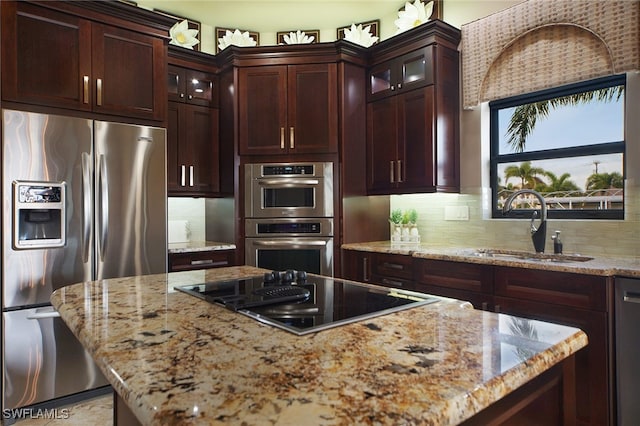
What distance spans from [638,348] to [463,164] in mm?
1703

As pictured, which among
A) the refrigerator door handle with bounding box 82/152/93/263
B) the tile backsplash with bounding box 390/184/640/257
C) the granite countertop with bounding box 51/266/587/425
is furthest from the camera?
the refrigerator door handle with bounding box 82/152/93/263

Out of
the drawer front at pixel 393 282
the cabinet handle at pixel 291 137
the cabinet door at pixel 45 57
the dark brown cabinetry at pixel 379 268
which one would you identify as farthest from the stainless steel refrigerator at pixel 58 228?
the drawer front at pixel 393 282

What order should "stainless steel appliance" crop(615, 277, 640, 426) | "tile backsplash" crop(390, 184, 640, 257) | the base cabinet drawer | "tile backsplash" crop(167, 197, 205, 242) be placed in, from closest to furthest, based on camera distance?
"stainless steel appliance" crop(615, 277, 640, 426) < "tile backsplash" crop(390, 184, 640, 257) < the base cabinet drawer < "tile backsplash" crop(167, 197, 205, 242)

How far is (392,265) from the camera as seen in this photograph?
3002 mm

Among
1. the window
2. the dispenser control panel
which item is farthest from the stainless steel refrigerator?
the window

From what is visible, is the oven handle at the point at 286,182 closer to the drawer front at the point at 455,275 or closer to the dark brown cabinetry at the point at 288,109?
the dark brown cabinetry at the point at 288,109

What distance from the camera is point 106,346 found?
0.87 metres

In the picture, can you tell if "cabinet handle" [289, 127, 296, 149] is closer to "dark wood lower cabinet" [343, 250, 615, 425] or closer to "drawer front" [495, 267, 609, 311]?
"dark wood lower cabinet" [343, 250, 615, 425]

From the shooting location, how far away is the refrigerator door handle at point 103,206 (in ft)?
8.63

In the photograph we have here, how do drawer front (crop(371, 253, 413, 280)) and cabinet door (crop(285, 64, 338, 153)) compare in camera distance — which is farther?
cabinet door (crop(285, 64, 338, 153))

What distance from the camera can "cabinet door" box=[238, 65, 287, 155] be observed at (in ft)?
11.3

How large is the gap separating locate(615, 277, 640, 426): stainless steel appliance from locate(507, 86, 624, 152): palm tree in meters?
1.37

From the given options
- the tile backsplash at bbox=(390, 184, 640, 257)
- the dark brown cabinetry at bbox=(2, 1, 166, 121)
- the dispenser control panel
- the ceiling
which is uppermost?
the ceiling

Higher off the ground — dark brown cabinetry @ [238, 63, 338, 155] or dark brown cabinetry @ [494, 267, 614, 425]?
dark brown cabinetry @ [238, 63, 338, 155]
